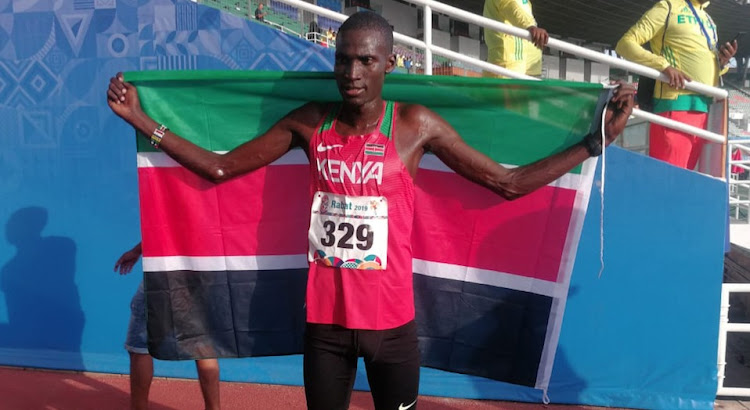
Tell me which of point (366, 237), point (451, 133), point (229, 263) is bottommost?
point (229, 263)

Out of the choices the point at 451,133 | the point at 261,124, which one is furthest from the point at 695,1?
the point at 261,124

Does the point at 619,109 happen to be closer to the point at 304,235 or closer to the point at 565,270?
the point at 565,270

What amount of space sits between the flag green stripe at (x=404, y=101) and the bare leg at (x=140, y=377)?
4.18 feet

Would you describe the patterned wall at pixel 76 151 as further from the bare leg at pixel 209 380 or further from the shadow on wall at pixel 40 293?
the bare leg at pixel 209 380

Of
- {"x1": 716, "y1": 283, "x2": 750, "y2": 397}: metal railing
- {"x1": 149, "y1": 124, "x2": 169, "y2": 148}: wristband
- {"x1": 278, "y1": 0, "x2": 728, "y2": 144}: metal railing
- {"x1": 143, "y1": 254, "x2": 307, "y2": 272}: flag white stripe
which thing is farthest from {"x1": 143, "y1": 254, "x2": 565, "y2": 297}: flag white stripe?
{"x1": 716, "y1": 283, "x2": 750, "y2": 397}: metal railing

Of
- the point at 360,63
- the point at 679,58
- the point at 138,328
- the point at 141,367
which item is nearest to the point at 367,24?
the point at 360,63

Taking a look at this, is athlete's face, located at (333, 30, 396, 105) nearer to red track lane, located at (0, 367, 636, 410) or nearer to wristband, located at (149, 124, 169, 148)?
wristband, located at (149, 124, 169, 148)

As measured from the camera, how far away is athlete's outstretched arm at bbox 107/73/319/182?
255 cm

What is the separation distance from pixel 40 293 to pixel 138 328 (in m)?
2.00

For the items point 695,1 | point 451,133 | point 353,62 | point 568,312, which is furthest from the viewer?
point 695,1

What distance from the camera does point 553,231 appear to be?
9.53ft

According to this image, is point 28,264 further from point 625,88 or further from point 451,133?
point 625,88

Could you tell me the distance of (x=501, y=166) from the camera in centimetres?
250

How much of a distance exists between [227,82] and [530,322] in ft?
6.14
